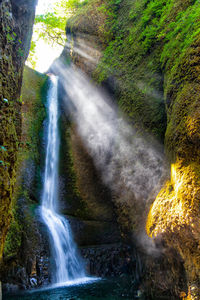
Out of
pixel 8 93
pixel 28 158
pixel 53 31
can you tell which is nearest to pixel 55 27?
pixel 53 31

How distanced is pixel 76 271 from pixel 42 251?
1.38 m

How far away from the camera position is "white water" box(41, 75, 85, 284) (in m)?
7.17

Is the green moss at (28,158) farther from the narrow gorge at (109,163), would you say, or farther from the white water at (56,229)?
the white water at (56,229)

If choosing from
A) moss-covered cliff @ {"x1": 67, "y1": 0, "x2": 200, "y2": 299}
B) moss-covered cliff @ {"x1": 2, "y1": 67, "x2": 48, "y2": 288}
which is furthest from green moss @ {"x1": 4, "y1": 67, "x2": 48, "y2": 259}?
moss-covered cliff @ {"x1": 67, "y1": 0, "x2": 200, "y2": 299}

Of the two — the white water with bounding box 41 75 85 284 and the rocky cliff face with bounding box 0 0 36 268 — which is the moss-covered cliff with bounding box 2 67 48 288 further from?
the rocky cliff face with bounding box 0 0 36 268

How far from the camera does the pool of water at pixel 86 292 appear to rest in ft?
17.7

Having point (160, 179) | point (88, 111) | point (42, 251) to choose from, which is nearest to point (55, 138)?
point (88, 111)

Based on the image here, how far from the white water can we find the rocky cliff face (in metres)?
4.74

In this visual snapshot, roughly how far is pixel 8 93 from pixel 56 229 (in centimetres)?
600

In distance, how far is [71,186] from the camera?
1030cm

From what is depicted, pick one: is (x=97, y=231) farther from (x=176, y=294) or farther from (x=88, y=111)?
(x=88, y=111)

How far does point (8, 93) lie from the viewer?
336 cm

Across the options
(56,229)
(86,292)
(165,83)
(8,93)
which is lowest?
(86,292)

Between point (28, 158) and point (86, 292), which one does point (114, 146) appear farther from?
point (28, 158)
